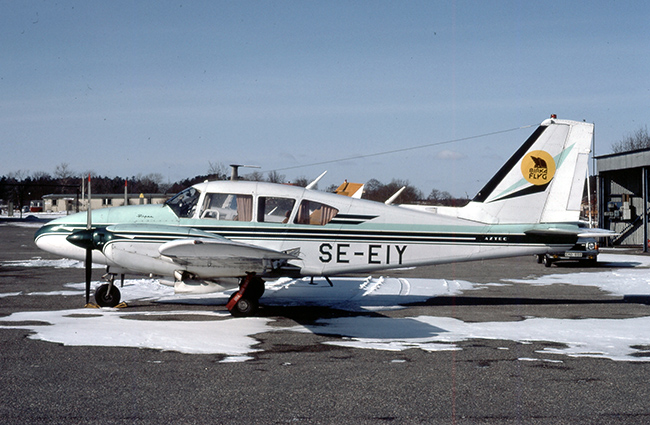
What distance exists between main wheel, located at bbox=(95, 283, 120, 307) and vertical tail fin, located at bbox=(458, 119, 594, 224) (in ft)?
23.4

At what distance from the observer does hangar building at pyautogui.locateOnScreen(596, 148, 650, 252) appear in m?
36.4

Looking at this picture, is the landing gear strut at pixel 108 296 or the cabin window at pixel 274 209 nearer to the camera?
the cabin window at pixel 274 209

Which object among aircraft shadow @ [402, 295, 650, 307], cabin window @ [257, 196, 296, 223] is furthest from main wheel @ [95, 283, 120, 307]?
aircraft shadow @ [402, 295, 650, 307]

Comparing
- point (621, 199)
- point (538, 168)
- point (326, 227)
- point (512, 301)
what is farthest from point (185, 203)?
point (621, 199)

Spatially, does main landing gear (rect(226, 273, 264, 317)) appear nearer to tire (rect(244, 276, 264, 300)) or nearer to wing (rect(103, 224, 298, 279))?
tire (rect(244, 276, 264, 300))

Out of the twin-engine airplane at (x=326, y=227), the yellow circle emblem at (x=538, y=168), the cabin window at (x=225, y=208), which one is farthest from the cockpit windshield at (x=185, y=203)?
the yellow circle emblem at (x=538, y=168)

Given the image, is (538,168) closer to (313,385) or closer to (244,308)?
(244,308)

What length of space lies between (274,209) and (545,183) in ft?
17.8

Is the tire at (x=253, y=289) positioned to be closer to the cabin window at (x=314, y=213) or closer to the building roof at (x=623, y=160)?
the cabin window at (x=314, y=213)

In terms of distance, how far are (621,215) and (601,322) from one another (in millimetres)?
30486

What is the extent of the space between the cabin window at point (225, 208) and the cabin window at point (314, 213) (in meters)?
0.94

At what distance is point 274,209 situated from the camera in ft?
36.1

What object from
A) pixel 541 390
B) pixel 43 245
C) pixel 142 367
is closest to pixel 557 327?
pixel 541 390

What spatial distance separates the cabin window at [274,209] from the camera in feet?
36.0
